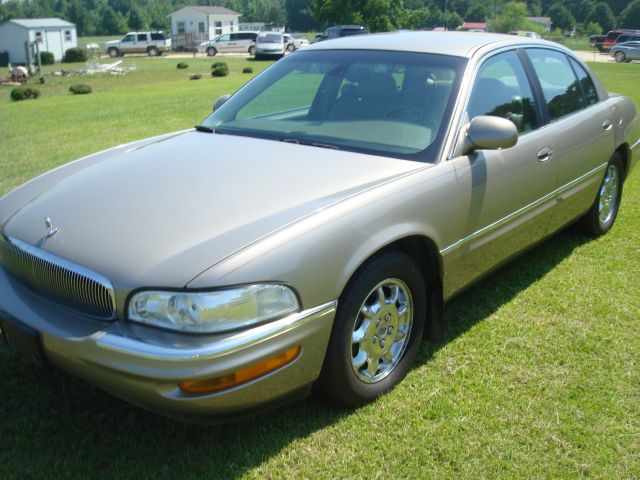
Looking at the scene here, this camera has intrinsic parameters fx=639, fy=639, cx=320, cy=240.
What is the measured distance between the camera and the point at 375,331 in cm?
290

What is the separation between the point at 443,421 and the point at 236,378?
107 cm

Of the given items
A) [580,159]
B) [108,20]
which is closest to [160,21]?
[108,20]

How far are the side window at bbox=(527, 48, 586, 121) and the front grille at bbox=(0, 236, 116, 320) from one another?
3019 mm

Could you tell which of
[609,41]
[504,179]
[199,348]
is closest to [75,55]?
[609,41]

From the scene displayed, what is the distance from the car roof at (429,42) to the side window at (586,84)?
0.62 meters

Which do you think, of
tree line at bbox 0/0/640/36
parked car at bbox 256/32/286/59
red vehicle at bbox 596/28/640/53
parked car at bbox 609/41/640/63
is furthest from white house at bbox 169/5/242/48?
parked car at bbox 609/41/640/63

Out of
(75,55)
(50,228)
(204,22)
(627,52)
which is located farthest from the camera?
(204,22)

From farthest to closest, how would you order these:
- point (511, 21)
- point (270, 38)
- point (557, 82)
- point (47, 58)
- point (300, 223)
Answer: point (511, 21) < point (47, 58) < point (270, 38) < point (557, 82) < point (300, 223)

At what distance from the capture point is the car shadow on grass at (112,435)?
252 centimetres

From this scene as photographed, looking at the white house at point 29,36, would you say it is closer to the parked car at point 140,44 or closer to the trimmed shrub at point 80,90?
the parked car at point 140,44

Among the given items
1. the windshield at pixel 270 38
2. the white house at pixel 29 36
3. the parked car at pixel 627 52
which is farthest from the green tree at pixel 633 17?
the white house at pixel 29 36

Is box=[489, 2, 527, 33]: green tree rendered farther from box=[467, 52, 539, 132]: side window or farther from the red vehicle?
box=[467, 52, 539, 132]: side window

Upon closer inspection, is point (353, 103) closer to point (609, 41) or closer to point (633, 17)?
point (609, 41)

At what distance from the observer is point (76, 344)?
233cm
